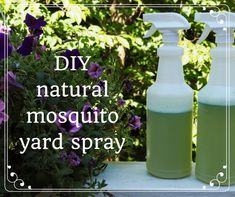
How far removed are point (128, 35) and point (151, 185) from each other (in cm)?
→ 99

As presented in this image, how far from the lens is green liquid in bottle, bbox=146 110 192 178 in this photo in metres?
0.92

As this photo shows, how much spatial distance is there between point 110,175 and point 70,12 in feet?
2.55

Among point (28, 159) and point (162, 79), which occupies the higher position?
point (162, 79)

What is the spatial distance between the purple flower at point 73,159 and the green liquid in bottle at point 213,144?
23 centimetres

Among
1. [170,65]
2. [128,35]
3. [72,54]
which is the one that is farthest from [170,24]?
[128,35]

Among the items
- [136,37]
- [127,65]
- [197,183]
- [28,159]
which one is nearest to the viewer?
[28,159]

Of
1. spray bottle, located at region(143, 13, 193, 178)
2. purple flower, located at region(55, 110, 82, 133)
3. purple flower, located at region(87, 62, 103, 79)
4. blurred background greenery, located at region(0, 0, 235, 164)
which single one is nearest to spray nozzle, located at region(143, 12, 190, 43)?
spray bottle, located at region(143, 13, 193, 178)

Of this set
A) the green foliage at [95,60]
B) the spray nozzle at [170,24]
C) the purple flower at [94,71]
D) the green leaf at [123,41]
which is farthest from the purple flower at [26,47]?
the green leaf at [123,41]

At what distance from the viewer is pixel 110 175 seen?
39.5 inches

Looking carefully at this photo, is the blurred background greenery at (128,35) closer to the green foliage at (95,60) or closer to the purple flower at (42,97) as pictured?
Result: the green foliage at (95,60)

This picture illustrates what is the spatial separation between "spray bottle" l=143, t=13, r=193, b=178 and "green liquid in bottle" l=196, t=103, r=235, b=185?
0.03m

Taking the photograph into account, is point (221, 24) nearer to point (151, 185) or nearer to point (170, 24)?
point (170, 24)

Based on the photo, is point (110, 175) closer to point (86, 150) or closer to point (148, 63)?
point (86, 150)

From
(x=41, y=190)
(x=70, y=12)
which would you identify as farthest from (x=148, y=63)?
(x=41, y=190)
